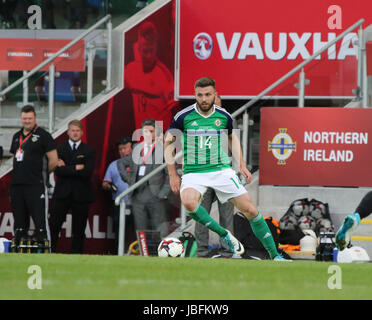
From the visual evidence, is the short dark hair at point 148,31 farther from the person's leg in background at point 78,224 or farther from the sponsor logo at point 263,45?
the person's leg in background at point 78,224

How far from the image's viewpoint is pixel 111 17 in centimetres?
1606

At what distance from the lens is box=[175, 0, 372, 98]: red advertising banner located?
52.9 feet

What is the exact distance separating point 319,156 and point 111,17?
453cm

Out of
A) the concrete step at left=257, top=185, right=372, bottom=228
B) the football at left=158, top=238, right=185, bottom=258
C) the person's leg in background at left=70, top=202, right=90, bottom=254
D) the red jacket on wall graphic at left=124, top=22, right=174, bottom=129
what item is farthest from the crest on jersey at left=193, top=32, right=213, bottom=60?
the football at left=158, top=238, right=185, bottom=258

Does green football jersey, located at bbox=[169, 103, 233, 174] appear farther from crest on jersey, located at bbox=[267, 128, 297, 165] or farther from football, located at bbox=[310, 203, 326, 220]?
crest on jersey, located at bbox=[267, 128, 297, 165]

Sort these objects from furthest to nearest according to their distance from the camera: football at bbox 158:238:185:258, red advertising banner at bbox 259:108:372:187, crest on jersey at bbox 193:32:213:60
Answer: crest on jersey at bbox 193:32:213:60
red advertising banner at bbox 259:108:372:187
football at bbox 158:238:185:258

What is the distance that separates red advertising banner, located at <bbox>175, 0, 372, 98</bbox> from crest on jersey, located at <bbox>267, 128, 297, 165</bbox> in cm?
287

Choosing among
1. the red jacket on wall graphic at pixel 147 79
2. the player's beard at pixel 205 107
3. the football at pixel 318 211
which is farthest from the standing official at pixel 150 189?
the player's beard at pixel 205 107

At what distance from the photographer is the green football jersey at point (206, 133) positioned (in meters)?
10.3

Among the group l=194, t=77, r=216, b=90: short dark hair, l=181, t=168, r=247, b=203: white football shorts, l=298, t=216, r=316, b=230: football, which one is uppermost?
l=194, t=77, r=216, b=90: short dark hair

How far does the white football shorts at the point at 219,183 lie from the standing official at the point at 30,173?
125 inches

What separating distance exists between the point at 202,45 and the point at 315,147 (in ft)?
12.2
